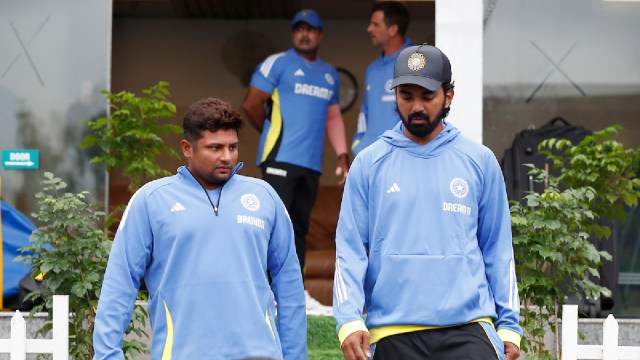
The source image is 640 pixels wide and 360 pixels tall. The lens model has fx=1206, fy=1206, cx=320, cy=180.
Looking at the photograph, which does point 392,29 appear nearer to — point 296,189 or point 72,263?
point 296,189

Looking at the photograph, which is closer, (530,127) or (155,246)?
(155,246)

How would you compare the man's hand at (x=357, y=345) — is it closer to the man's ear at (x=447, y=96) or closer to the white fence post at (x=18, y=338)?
the man's ear at (x=447, y=96)

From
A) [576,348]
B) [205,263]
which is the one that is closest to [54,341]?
[205,263]

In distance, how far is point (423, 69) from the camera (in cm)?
386

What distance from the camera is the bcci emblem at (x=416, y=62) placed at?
387cm

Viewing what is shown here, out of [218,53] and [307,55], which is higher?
[218,53]

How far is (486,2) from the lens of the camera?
8219 millimetres

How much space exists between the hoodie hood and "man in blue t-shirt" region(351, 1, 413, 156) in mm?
3655

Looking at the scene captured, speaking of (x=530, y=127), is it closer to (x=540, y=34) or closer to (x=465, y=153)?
(x=540, y=34)

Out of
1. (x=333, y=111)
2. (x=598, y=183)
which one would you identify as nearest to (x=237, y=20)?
(x=333, y=111)

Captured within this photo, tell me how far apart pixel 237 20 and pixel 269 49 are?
0.42m

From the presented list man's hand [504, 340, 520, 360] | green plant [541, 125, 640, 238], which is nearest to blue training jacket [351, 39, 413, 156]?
green plant [541, 125, 640, 238]

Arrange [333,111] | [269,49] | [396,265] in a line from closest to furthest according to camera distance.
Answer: [396,265], [333,111], [269,49]

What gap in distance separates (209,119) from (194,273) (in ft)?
1.73
